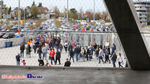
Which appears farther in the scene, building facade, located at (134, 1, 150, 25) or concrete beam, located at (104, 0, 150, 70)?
building facade, located at (134, 1, 150, 25)

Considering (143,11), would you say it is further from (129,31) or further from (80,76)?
(80,76)

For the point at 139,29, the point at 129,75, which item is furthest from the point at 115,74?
the point at 139,29

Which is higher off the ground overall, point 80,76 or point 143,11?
point 143,11

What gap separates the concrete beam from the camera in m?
5.45

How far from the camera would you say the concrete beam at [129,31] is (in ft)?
17.9

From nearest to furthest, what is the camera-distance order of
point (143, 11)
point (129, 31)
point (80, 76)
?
point (80, 76) → point (129, 31) → point (143, 11)

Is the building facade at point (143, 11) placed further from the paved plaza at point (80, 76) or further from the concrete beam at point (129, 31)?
the paved plaza at point (80, 76)

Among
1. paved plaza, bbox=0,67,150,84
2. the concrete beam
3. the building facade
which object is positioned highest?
the building facade

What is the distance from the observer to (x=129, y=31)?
5.58 m

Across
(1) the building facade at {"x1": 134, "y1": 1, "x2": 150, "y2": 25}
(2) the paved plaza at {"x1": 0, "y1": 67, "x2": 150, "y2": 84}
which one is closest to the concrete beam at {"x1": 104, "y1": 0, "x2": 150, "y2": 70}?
(2) the paved plaza at {"x1": 0, "y1": 67, "x2": 150, "y2": 84}

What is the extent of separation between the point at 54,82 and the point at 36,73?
95cm

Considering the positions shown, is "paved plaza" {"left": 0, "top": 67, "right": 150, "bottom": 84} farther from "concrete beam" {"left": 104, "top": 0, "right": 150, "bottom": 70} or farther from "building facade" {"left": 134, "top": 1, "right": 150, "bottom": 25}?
"building facade" {"left": 134, "top": 1, "right": 150, "bottom": 25}

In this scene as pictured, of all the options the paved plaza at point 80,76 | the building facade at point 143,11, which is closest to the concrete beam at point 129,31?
the paved plaza at point 80,76

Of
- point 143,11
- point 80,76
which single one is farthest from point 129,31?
point 143,11
